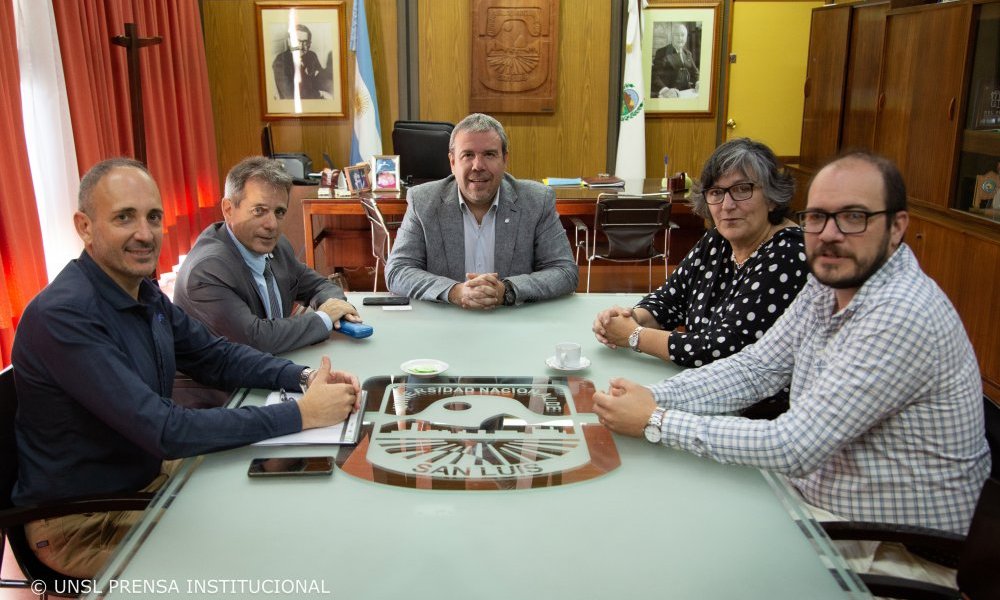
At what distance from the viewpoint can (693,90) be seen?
7.04 meters

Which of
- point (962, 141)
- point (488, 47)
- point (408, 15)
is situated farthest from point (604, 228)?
point (408, 15)

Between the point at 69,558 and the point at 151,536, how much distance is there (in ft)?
1.74

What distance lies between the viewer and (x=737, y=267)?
2240 millimetres

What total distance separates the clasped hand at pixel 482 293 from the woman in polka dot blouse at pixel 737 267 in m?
0.46

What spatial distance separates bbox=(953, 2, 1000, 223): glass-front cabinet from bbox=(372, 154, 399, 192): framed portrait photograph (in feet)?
10.8

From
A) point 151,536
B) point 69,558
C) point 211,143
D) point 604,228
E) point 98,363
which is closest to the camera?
point 151,536

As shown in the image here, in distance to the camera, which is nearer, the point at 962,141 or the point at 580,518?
the point at 580,518

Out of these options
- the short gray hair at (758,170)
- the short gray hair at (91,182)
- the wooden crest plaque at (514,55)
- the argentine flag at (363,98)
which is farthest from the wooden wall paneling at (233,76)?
the short gray hair at (758,170)

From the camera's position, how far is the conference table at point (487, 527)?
117cm

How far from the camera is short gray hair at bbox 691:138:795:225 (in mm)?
2127

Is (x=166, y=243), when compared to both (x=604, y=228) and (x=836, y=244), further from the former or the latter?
(x=836, y=244)

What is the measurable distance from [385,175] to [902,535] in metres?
4.36

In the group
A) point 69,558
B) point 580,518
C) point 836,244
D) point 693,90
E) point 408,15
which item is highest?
point 408,15

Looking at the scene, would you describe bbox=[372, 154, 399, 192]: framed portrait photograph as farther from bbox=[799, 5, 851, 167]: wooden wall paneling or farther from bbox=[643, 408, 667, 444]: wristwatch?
bbox=[643, 408, 667, 444]: wristwatch
